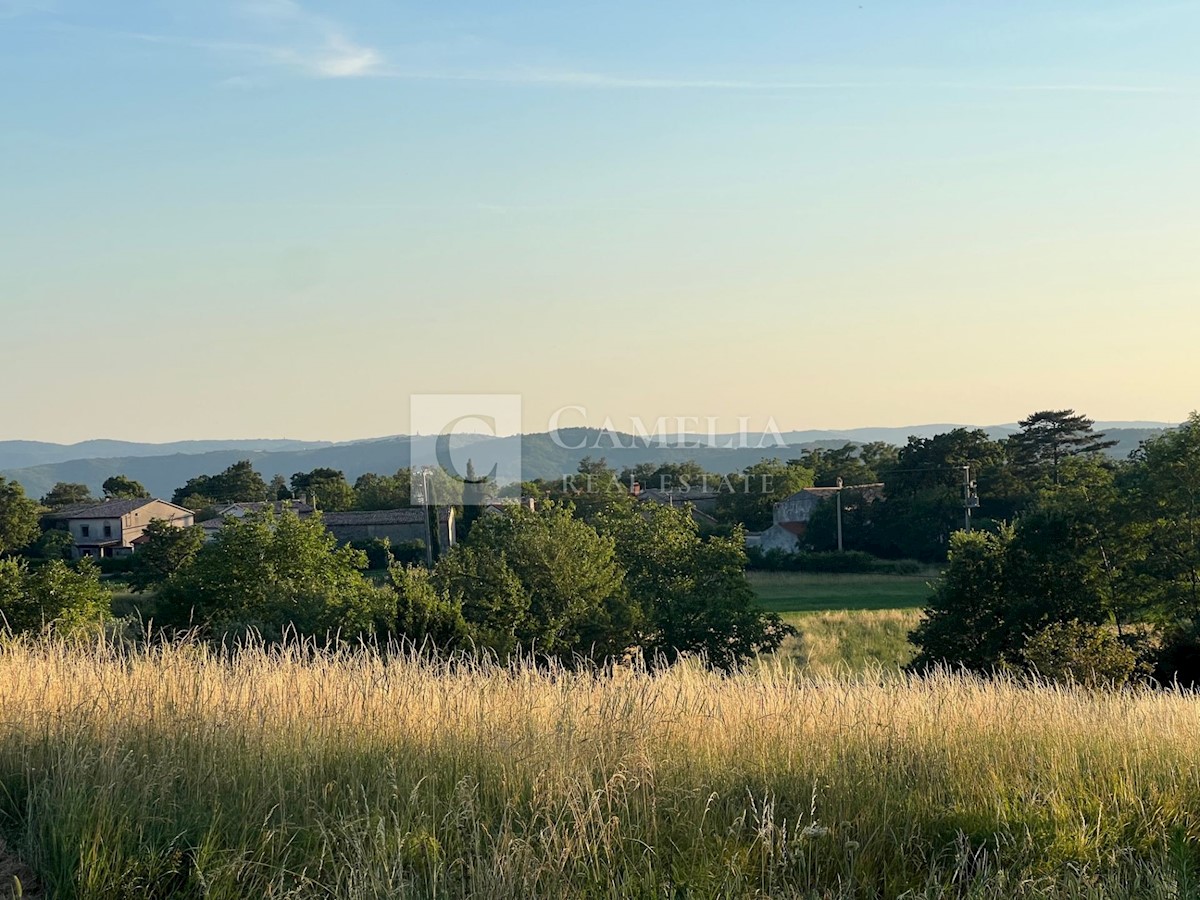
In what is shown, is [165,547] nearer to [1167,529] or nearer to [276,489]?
[1167,529]

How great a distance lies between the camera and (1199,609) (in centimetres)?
3875

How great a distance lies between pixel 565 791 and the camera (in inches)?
213

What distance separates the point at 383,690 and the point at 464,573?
2863 cm

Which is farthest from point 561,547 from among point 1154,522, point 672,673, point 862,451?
point 862,451

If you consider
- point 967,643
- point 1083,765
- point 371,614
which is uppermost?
point 1083,765

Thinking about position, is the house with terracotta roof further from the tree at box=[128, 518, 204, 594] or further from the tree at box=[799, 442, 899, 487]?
the tree at box=[128, 518, 204, 594]

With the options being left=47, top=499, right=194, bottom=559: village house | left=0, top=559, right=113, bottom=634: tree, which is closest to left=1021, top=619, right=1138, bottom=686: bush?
left=0, top=559, right=113, bottom=634: tree

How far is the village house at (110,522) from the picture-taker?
109875 mm

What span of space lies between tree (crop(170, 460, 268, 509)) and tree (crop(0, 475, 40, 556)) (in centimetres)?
2983

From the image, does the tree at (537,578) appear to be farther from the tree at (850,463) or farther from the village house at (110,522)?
the village house at (110,522)

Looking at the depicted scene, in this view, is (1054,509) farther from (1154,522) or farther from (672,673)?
(672,673)

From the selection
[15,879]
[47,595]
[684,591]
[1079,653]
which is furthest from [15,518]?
[15,879]

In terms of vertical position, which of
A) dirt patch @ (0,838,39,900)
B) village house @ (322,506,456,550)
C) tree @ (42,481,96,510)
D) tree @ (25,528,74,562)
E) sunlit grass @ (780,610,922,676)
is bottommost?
sunlit grass @ (780,610,922,676)

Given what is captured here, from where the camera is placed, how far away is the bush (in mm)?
27250
